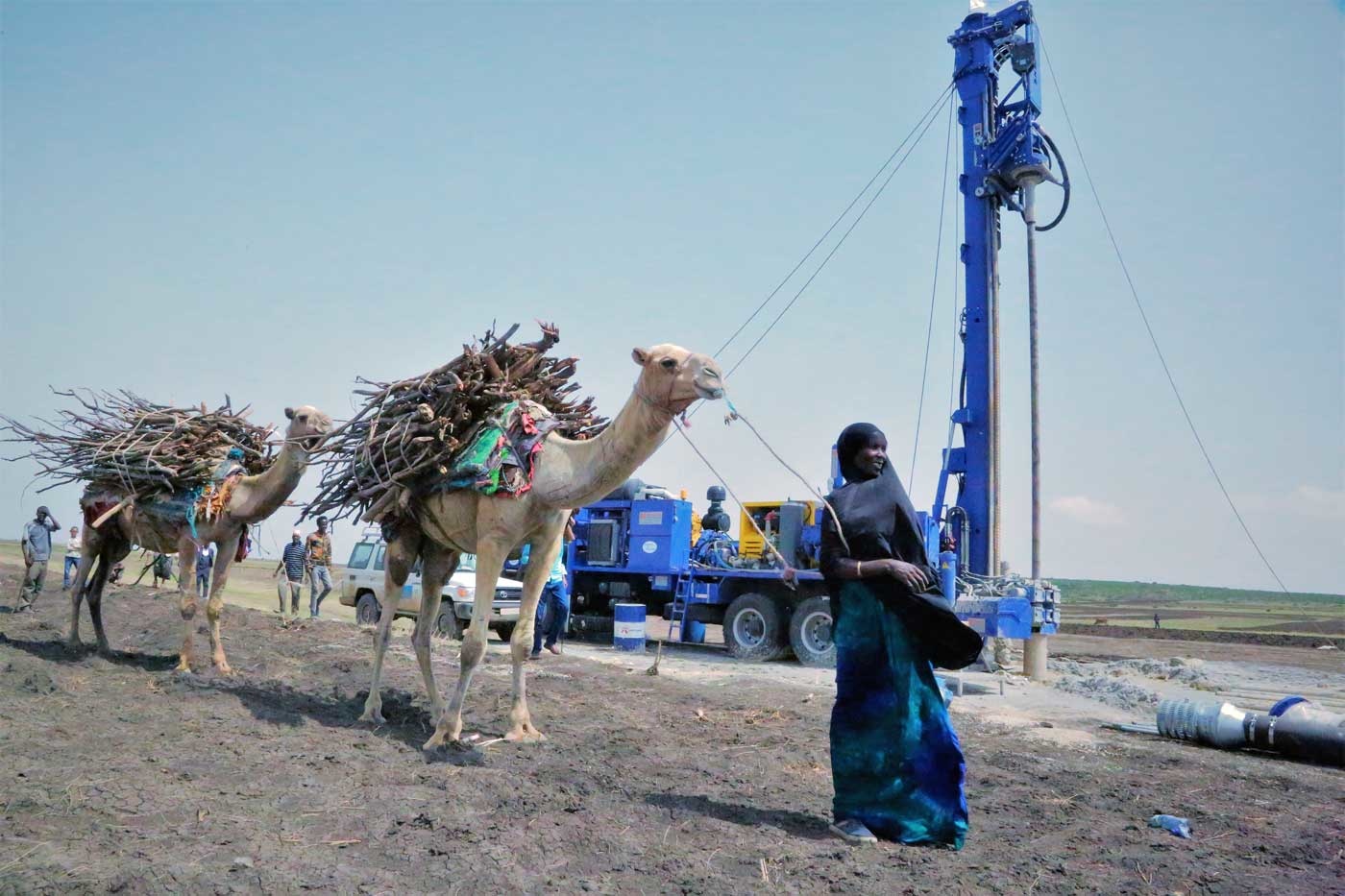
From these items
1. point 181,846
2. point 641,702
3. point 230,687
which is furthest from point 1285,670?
point 181,846

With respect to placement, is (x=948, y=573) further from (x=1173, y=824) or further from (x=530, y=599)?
(x=530, y=599)

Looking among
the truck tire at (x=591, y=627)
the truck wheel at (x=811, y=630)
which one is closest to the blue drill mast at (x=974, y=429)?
the truck wheel at (x=811, y=630)

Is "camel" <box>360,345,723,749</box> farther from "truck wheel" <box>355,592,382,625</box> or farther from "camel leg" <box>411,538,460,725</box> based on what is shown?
"truck wheel" <box>355,592,382,625</box>

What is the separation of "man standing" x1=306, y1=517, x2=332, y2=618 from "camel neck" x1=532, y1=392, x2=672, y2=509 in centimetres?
1373

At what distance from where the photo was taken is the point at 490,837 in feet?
13.9

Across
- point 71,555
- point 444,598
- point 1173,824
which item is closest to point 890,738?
point 1173,824

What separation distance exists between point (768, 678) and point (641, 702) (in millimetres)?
3679

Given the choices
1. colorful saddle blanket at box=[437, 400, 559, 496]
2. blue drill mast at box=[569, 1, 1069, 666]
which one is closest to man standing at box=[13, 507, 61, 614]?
blue drill mast at box=[569, 1, 1069, 666]

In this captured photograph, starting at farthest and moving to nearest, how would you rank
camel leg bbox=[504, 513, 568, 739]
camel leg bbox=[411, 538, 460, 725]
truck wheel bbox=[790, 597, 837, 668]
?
truck wheel bbox=[790, 597, 837, 668], camel leg bbox=[411, 538, 460, 725], camel leg bbox=[504, 513, 568, 739]

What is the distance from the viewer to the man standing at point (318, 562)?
18.6 meters

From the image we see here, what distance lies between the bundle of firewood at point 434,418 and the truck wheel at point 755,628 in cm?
852

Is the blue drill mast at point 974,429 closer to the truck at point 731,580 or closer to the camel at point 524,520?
the truck at point 731,580

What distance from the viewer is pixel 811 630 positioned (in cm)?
1448

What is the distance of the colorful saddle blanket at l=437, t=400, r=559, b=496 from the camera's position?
6168 millimetres
